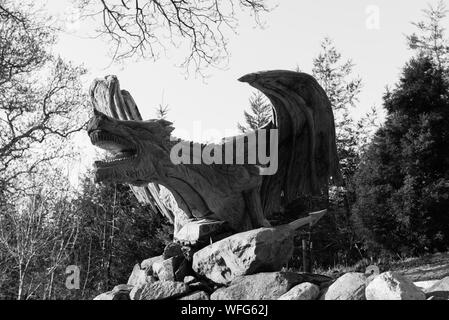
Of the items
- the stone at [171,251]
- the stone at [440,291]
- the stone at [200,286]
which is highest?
the stone at [171,251]

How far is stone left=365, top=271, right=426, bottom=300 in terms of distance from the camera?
2922 millimetres

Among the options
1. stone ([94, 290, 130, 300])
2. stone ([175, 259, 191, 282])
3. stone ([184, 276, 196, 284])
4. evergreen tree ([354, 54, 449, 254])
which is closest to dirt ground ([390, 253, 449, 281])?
evergreen tree ([354, 54, 449, 254])

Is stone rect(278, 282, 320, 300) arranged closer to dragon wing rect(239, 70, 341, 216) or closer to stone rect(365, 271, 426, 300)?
stone rect(365, 271, 426, 300)

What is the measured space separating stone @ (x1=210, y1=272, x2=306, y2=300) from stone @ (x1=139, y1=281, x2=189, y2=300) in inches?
9.7

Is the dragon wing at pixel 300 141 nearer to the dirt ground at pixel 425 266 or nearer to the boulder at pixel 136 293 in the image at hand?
the boulder at pixel 136 293

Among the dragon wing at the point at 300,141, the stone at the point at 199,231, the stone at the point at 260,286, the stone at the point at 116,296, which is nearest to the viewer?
the stone at the point at 260,286

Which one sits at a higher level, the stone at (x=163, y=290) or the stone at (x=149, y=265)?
the stone at (x=149, y=265)

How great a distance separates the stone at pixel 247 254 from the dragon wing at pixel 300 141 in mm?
1137

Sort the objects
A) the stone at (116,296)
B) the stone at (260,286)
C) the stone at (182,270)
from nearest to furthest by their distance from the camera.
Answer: the stone at (260,286), the stone at (116,296), the stone at (182,270)

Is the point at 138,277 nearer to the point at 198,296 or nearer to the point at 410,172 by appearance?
the point at 198,296

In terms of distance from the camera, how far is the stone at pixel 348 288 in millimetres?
3129

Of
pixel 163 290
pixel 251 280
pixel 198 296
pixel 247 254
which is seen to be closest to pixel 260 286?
pixel 251 280

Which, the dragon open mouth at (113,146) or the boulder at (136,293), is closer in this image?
the boulder at (136,293)

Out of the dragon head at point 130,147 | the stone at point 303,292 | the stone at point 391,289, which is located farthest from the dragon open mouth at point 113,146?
the stone at point 391,289
